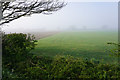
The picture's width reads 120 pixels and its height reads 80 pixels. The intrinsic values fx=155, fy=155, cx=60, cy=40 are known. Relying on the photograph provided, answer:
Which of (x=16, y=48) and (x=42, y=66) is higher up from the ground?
(x=16, y=48)

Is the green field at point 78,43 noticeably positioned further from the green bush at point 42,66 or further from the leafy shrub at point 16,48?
the green bush at point 42,66

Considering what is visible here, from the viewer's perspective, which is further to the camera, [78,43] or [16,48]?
[78,43]

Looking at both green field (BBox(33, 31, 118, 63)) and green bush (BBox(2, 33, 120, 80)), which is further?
green field (BBox(33, 31, 118, 63))

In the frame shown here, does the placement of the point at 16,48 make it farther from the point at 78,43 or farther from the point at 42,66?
the point at 78,43

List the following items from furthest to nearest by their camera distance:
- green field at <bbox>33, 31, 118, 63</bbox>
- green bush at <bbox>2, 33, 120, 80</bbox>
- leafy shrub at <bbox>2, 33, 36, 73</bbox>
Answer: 1. green field at <bbox>33, 31, 118, 63</bbox>
2. leafy shrub at <bbox>2, 33, 36, 73</bbox>
3. green bush at <bbox>2, 33, 120, 80</bbox>

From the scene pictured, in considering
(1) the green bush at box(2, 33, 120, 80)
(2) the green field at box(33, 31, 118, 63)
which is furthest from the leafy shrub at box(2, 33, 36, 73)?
(2) the green field at box(33, 31, 118, 63)

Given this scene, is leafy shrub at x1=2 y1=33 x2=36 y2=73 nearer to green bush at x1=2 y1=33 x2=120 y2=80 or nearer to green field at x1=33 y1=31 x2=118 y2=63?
green bush at x1=2 y1=33 x2=120 y2=80

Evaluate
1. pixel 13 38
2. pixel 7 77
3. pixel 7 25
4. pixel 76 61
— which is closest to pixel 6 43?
pixel 13 38

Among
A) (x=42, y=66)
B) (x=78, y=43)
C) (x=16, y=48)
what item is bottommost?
(x=42, y=66)

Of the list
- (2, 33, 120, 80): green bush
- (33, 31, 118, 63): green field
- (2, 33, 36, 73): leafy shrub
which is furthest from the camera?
(33, 31, 118, 63): green field

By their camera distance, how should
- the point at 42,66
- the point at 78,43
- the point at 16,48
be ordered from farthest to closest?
the point at 78,43 → the point at 16,48 → the point at 42,66

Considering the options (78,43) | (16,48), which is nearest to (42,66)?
(16,48)

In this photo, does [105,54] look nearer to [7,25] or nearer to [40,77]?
[40,77]

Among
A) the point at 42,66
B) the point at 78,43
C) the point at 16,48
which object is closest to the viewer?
the point at 42,66
